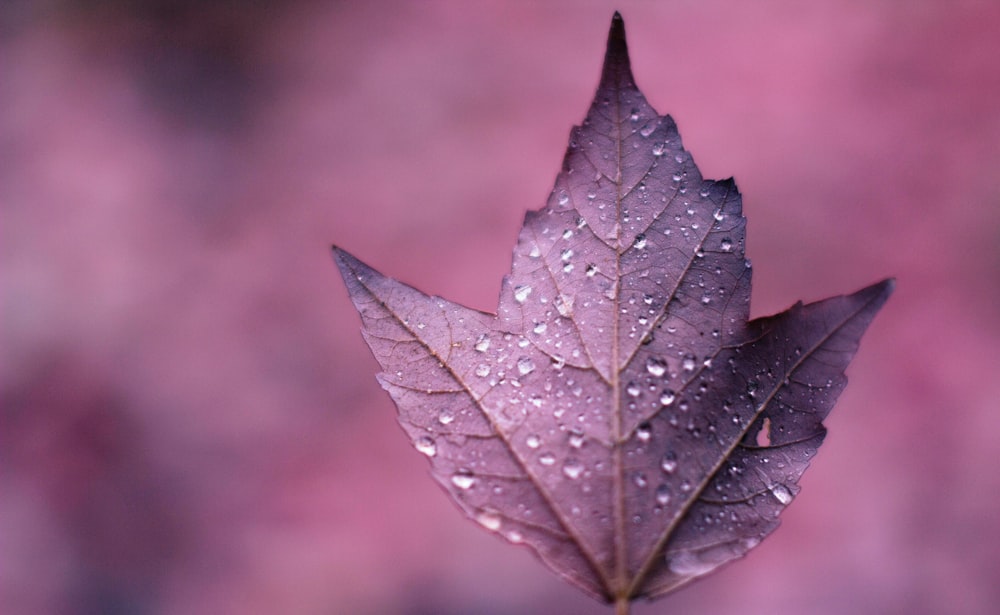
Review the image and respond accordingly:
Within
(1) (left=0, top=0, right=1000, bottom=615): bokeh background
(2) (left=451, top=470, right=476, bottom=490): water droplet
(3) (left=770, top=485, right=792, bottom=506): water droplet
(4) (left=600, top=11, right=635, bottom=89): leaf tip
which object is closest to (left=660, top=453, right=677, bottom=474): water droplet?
(3) (left=770, top=485, right=792, bottom=506): water droplet

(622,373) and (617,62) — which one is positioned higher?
(617,62)

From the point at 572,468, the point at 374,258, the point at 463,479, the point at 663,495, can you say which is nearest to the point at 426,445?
the point at 463,479

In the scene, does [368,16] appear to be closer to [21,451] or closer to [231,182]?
[231,182]

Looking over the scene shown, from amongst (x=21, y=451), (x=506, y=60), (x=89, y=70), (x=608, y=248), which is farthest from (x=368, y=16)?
(x=608, y=248)

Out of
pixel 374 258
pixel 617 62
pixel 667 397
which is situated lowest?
pixel 667 397

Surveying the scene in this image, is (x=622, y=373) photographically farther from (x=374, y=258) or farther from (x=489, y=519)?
(x=374, y=258)

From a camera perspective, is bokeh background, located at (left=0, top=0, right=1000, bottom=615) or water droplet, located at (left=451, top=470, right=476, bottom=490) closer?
water droplet, located at (left=451, top=470, right=476, bottom=490)

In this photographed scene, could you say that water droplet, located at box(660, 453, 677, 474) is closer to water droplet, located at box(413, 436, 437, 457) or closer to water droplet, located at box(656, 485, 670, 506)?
water droplet, located at box(656, 485, 670, 506)
